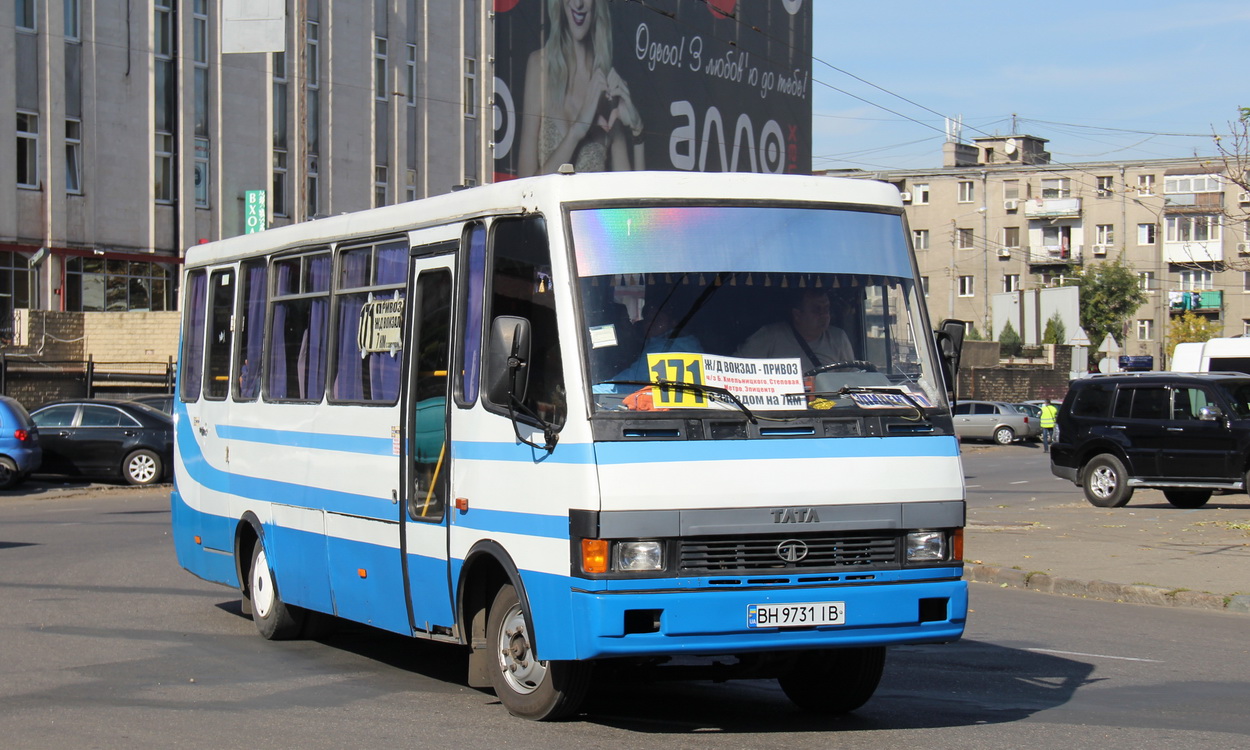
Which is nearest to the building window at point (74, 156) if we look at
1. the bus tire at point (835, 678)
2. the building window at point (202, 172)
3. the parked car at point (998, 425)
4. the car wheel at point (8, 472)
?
the building window at point (202, 172)

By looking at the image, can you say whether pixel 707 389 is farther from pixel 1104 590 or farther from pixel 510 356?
pixel 1104 590

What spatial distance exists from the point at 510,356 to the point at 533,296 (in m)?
0.50

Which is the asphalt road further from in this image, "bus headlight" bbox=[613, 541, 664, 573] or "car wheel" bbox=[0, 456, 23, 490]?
"car wheel" bbox=[0, 456, 23, 490]

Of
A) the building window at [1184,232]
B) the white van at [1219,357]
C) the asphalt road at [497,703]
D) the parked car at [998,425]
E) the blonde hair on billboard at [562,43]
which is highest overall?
the building window at [1184,232]

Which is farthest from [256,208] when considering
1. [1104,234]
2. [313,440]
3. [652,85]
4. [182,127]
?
[1104,234]

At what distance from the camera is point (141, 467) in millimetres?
26516

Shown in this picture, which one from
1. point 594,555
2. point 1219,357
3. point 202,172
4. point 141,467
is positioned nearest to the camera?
point 594,555

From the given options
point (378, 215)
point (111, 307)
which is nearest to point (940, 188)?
point (111, 307)

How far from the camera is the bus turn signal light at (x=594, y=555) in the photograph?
22.8 feet

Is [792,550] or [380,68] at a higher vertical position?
[380,68]

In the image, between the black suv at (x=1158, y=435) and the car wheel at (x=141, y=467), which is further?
the car wheel at (x=141, y=467)

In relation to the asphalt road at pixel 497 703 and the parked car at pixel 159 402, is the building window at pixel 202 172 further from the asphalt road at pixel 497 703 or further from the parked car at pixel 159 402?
the asphalt road at pixel 497 703

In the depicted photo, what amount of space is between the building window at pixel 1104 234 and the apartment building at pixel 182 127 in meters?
48.8

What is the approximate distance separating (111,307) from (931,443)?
43.1 metres
